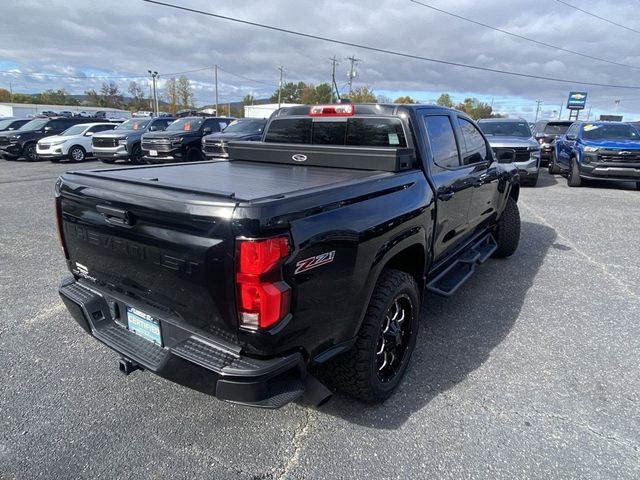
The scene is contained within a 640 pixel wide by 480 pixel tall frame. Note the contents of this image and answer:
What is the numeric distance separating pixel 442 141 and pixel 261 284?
2.52 metres

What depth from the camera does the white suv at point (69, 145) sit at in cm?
1611

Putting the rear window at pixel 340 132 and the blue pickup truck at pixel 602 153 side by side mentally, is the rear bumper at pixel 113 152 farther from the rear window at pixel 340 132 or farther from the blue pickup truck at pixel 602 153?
the blue pickup truck at pixel 602 153

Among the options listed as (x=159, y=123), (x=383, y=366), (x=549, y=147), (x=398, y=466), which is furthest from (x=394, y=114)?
(x=159, y=123)

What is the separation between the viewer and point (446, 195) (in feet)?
11.3

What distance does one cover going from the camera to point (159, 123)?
1739 centimetres

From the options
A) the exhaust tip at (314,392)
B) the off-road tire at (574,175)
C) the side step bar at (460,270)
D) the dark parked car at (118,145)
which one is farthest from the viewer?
the dark parked car at (118,145)

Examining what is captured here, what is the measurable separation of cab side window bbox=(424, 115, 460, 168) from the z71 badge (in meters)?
1.75

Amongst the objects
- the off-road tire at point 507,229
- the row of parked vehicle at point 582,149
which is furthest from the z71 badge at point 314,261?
the row of parked vehicle at point 582,149

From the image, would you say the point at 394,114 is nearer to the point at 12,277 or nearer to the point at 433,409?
the point at 433,409

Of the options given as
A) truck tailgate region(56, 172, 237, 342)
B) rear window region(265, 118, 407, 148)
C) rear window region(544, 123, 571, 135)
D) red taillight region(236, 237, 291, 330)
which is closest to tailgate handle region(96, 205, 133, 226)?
truck tailgate region(56, 172, 237, 342)

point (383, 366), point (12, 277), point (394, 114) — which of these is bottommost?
point (12, 277)

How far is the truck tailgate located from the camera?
189 cm

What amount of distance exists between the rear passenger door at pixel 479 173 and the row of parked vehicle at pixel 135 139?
7958 millimetres

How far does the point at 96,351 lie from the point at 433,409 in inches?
98.0
